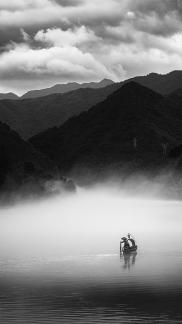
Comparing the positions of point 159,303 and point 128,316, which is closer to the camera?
point 128,316

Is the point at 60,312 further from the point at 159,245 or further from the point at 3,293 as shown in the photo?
the point at 159,245

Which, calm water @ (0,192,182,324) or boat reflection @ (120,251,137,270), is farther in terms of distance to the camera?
boat reflection @ (120,251,137,270)

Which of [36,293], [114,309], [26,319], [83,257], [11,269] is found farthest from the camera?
[83,257]

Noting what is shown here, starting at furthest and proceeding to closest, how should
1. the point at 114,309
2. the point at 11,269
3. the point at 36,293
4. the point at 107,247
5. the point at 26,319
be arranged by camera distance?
the point at 107,247
the point at 11,269
the point at 36,293
the point at 114,309
the point at 26,319

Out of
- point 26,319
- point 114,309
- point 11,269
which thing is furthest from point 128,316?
point 11,269

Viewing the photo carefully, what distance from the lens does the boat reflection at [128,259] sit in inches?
3027

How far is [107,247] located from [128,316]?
56.4m

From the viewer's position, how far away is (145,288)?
58.0 metres

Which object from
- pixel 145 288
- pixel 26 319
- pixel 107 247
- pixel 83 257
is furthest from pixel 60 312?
pixel 107 247

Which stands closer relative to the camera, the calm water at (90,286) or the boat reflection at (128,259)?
the calm water at (90,286)

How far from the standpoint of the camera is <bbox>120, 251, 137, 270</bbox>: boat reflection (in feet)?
252

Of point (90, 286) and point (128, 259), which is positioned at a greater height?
point (128, 259)

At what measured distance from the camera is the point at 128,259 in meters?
82.5

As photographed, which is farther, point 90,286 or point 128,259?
point 128,259
